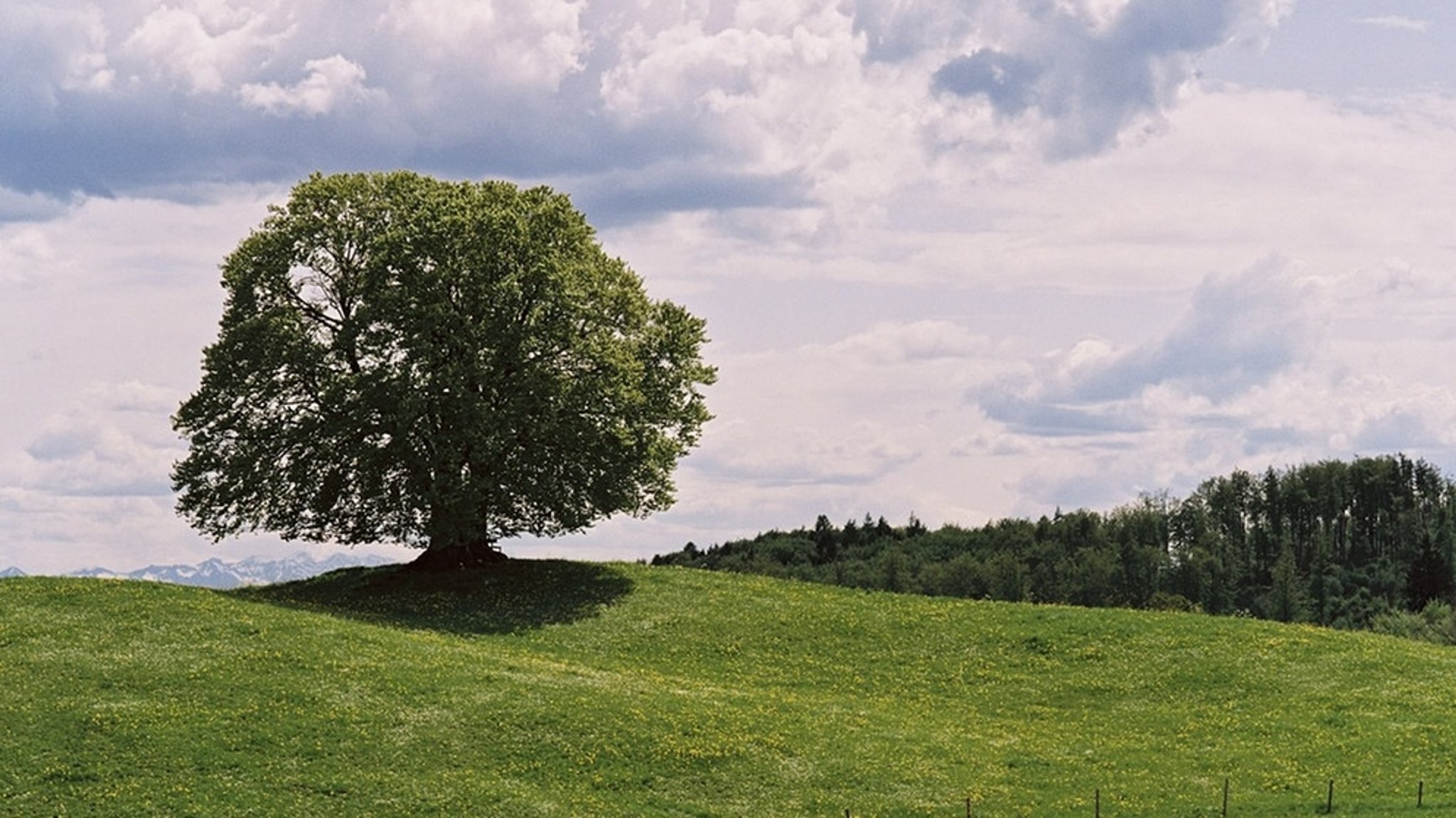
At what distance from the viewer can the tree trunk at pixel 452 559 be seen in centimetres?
8481

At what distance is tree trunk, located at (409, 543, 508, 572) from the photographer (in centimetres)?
8481

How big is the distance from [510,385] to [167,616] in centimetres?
2266

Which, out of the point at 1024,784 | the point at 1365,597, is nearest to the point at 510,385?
the point at 1024,784

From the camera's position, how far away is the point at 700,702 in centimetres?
5681

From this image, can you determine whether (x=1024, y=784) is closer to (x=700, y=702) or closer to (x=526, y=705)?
(x=700, y=702)

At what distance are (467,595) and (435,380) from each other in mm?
11728

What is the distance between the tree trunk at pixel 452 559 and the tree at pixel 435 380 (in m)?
0.12

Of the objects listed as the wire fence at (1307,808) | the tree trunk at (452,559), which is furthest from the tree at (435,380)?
the wire fence at (1307,808)

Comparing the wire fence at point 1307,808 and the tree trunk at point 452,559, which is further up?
the tree trunk at point 452,559

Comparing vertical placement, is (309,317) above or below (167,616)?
above

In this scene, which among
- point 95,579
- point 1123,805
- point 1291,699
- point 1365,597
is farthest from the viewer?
point 1365,597

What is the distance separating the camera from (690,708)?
55594 millimetres

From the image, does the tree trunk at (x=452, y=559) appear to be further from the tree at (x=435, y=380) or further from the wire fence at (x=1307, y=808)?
the wire fence at (x=1307, y=808)

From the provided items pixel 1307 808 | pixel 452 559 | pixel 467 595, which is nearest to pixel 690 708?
pixel 1307 808
